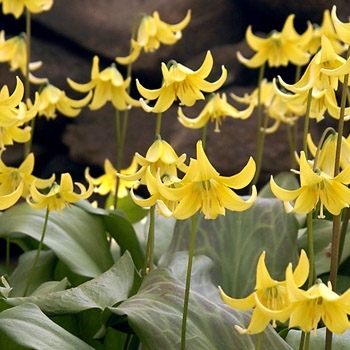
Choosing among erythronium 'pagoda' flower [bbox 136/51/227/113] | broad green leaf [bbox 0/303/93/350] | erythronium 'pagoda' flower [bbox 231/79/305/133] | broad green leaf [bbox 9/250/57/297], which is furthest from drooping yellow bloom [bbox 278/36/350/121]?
erythronium 'pagoda' flower [bbox 231/79/305/133]

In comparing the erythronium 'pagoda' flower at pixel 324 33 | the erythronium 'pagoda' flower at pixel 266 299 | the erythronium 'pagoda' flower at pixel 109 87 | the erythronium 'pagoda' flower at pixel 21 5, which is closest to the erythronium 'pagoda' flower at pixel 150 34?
the erythronium 'pagoda' flower at pixel 109 87

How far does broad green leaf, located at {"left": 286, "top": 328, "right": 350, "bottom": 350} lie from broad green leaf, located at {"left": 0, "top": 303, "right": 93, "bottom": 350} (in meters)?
0.34

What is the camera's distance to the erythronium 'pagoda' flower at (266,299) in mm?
870

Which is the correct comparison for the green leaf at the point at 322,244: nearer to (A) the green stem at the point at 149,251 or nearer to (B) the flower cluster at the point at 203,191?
(A) the green stem at the point at 149,251

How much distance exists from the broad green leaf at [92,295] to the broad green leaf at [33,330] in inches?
2.3

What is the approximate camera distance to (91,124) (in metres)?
3.71

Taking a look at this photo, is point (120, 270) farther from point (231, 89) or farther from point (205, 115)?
point (231, 89)

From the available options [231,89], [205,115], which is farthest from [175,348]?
[231,89]

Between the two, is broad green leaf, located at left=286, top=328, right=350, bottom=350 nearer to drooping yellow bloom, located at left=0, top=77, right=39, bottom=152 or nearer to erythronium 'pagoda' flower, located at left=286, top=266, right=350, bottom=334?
erythronium 'pagoda' flower, located at left=286, top=266, right=350, bottom=334

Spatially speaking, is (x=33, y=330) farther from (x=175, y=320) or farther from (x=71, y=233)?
(x=71, y=233)

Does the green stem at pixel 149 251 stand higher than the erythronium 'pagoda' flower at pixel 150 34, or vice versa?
the erythronium 'pagoda' flower at pixel 150 34

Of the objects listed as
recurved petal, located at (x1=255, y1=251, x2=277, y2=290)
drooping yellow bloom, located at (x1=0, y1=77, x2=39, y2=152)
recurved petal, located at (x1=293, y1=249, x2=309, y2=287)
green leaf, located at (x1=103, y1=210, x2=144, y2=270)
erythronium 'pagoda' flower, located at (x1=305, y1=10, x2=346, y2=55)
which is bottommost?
green leaf, located at (x1=103, y1=210, x2=144, y2=270)

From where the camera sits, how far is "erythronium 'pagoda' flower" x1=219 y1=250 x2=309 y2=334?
0.87m

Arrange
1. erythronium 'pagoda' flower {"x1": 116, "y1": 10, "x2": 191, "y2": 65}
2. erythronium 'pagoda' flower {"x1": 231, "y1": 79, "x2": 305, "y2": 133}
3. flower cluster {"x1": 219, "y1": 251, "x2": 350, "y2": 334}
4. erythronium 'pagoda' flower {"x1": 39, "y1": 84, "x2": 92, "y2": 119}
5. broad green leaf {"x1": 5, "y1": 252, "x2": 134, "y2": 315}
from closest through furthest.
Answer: flower cluster {"x1": 219, "y1": 251, "x2": 350, "y2": 334}
broad green leaf {"x1": 5, "y1": 252, "x2": 134, "y2": 315}
erythronium 'pagoda' flower {"x1": 39, "y1": 84, "x2": 92, "y2": 119}
erythronium 'pagoda' flower {"x1": 116, "y1": 10, "x2": 191, "y2": 65}
erythronium 'pagoda' flower {"x1": 231, "y1": 79, "x2": 305, "y2": 133}
